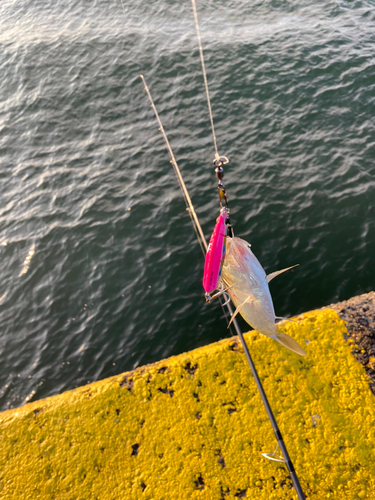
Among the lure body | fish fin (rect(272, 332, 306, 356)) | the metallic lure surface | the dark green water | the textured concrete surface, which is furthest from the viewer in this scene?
the dark green water

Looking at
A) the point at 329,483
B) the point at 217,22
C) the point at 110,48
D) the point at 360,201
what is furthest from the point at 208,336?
the point at 217,22

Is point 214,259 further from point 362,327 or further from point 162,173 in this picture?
point 162,173

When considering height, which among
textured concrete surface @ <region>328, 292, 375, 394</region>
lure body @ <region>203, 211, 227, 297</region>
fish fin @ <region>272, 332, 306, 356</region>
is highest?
lure body @ <region>203, 211, 227, 297</region>

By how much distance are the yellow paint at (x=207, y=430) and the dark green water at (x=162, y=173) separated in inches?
80.9

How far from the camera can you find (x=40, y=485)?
4.96m

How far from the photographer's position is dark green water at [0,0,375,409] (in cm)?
809

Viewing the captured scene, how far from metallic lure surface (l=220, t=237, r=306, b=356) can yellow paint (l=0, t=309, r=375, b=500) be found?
2.95 ft

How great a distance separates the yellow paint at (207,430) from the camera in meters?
4.61

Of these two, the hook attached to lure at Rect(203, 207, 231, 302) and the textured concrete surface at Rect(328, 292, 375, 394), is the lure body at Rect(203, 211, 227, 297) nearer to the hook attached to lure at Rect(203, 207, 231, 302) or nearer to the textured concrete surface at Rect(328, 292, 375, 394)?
the hook attached to lure at Rect(203, 207, 231, 302)

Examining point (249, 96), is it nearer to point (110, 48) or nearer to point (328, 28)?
point (328, 28)

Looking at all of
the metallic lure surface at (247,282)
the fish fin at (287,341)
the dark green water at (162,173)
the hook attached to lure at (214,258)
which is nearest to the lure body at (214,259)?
the hook attached to lure at (214,258)

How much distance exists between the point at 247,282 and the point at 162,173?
24.0ft

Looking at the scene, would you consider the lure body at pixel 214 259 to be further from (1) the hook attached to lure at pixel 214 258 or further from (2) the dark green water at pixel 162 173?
(2) the dark green water at pixel 162 173

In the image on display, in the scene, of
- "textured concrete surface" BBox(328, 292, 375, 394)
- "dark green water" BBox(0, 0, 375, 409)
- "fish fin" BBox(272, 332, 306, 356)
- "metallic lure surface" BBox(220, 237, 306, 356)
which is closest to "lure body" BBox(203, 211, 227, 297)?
"metallic lure surface" BBox(220, 237, 306, 356)
